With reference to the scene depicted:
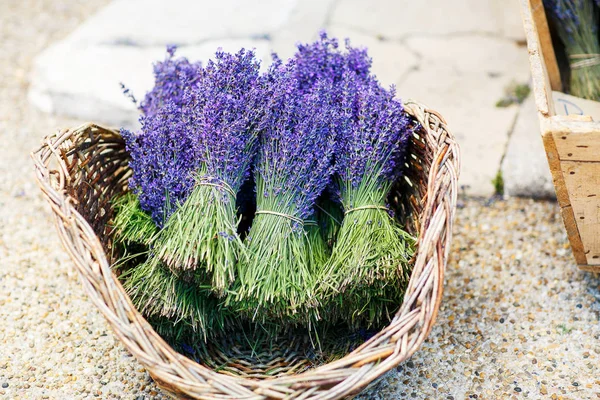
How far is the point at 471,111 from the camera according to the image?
2.97 metres

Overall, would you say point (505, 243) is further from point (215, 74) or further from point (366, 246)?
point (215, 74)

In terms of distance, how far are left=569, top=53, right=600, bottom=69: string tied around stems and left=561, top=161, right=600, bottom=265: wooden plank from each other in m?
0.99

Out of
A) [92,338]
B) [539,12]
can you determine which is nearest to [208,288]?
[92,338]

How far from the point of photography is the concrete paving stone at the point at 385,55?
3209 mm

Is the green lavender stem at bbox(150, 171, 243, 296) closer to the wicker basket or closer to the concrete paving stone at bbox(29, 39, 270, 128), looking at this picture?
the wicker basket

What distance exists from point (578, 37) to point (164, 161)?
183cm

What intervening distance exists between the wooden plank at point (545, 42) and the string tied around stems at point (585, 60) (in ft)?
0.56

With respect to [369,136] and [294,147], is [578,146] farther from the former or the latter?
[294,147]

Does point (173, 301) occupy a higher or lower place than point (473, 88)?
higher

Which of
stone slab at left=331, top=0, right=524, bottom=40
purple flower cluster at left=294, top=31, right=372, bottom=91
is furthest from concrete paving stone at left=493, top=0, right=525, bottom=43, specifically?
purple flower cluster at left=294, top=31, right=372, bottom=91

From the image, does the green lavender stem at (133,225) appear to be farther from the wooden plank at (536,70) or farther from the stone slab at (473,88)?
the stone slab at (473,88)

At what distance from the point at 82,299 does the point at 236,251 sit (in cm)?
80

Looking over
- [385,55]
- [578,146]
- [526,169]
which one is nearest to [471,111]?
[526,169]

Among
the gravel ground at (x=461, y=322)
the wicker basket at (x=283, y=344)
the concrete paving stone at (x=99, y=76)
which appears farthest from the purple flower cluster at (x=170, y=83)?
the concrete paving stone at (x=99, y=76)
